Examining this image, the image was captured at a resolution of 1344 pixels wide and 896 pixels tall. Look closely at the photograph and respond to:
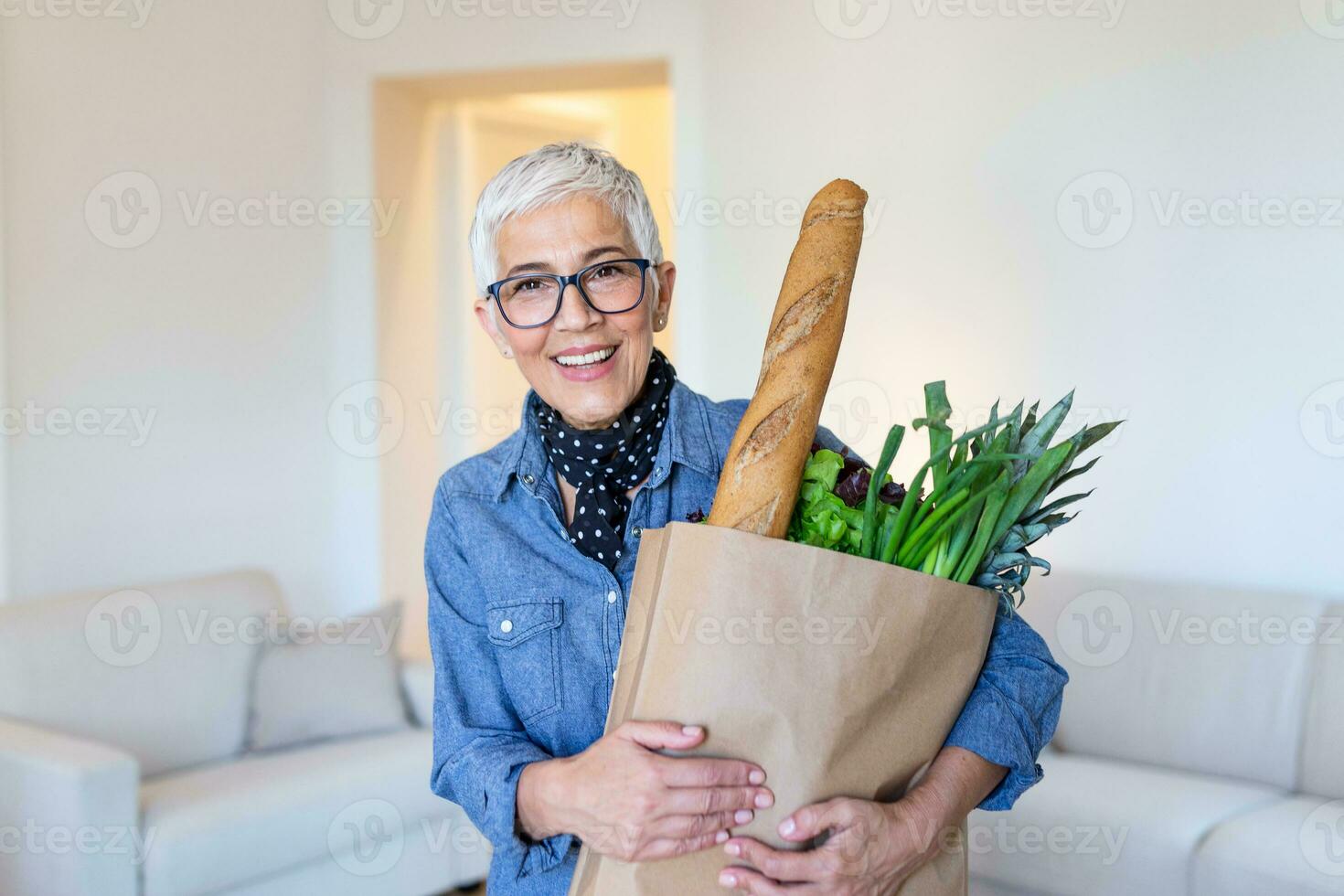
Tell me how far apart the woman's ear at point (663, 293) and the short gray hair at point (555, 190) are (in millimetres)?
51

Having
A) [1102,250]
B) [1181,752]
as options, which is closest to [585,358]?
[1181,752]

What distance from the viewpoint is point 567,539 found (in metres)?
1.41

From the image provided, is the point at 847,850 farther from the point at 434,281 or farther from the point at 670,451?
the point at 434,281

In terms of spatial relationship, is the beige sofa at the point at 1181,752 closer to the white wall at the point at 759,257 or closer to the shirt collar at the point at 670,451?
the white wall at the point at 759,257

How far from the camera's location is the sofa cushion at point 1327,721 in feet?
10.2

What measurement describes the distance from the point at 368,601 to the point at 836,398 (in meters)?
2.07

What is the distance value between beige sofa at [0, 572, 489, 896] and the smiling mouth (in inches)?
76.3

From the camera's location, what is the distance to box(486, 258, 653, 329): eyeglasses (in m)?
1.36

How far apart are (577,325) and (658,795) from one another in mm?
507

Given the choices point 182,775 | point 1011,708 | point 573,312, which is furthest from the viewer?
point 182,775

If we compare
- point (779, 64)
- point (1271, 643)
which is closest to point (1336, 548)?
point (1271, 643)

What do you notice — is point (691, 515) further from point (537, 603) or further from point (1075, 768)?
point (1075, 768)

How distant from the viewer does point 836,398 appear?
4195mm

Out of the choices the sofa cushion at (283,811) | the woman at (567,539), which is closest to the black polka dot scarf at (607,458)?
the woman at (567,539)
